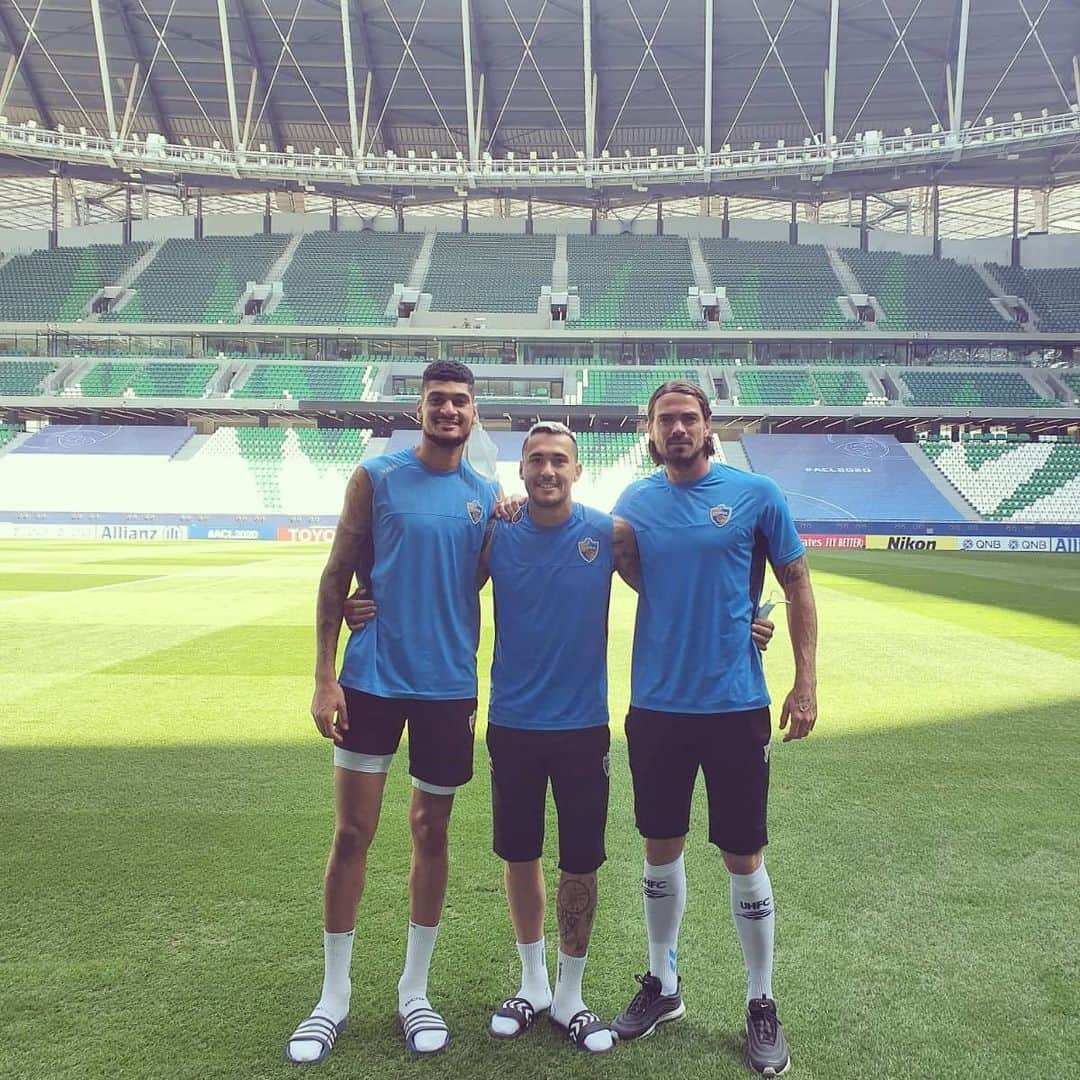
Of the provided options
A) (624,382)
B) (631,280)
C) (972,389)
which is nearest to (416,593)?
(624,382)

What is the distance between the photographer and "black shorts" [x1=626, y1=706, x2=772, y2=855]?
10.4 ft

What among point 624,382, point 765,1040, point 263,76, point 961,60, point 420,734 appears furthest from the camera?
point 624,382

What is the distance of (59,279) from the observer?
4894cm

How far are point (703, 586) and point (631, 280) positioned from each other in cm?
4873

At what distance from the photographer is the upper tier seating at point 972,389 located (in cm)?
4147

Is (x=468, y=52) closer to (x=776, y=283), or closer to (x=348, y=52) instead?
(x=348, y=52)

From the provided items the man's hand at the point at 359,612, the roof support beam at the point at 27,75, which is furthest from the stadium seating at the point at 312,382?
the man's hand at the point at 359,612

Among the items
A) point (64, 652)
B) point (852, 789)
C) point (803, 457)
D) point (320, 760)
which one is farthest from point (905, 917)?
point (803, 457)

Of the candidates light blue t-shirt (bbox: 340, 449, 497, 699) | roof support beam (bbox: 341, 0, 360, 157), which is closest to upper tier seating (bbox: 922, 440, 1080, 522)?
roof support beam (bbox: 341, 0, 360, 157)

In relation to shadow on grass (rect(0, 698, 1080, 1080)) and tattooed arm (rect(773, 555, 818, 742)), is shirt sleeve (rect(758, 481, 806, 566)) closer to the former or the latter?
tattooed arm (rect(773, 555, 818, 742))

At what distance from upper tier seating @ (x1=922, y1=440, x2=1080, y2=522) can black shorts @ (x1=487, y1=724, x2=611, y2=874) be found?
3849cm

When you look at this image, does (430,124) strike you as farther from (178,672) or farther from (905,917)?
(905,917)

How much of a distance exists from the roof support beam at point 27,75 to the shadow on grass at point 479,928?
159ft

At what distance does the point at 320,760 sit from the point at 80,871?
80.2 inches
